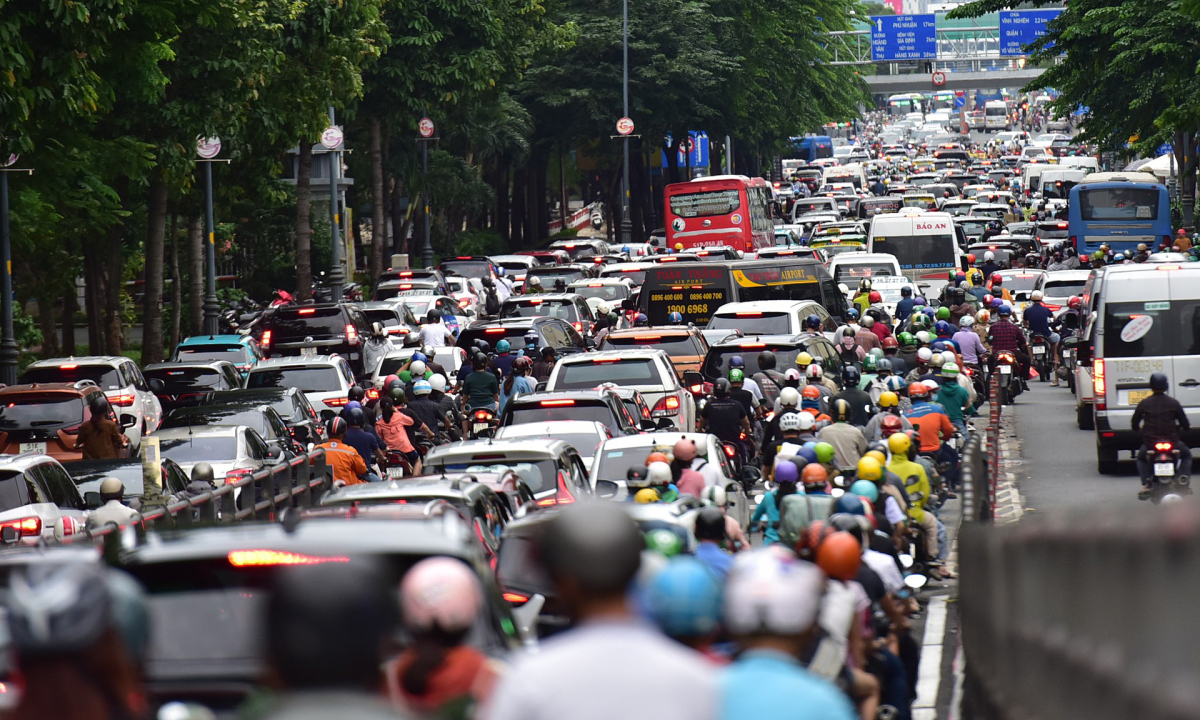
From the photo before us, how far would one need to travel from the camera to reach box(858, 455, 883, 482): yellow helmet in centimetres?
1204

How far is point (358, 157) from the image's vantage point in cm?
5822

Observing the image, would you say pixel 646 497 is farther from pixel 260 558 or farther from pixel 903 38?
pixel 903 38

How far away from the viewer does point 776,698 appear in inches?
163

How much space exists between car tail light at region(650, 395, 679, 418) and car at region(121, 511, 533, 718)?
1411 cm

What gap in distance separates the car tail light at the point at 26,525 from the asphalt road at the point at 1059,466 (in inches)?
307

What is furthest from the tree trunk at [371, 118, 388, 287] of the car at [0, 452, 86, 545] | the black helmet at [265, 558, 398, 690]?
the black helmet at [265, 558, 398, 690]

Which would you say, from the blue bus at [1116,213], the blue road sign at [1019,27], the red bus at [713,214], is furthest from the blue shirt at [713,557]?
the blue road sign at [1019,27]

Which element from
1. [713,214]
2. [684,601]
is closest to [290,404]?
[684,601]

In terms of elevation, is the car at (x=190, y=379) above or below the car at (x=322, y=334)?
below

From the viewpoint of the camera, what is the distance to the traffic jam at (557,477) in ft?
13.4

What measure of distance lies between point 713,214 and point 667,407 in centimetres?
3513

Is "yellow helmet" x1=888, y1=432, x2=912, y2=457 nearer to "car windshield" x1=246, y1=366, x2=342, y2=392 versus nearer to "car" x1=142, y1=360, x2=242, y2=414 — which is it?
"car windshield" x1=246, y1=366, x2=342, y2=392

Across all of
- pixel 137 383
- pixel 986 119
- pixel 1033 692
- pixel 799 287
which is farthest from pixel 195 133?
pixel 986 119

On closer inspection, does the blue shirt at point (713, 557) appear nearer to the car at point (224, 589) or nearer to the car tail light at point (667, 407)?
the car at point (224, 589)
